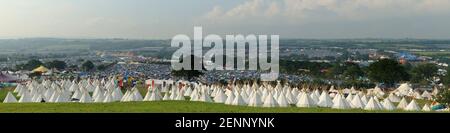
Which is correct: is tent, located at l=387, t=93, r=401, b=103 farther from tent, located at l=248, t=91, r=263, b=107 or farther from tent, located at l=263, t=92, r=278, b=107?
tent, located at l=248, t=91, r=263, b=107

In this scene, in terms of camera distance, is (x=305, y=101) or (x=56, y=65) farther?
(x=56, y=65)

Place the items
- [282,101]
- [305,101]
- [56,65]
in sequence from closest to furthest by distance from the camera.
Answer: [282,101] < [305,101] < [56,65]

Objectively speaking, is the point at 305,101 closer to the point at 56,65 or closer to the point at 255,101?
the point at 255,101

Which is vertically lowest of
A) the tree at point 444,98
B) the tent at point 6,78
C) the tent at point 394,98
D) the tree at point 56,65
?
the tree at point 56,65

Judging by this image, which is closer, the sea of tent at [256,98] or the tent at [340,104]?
the tent at [340,104]

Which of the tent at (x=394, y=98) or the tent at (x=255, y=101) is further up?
the tent at (x=255, y=101)

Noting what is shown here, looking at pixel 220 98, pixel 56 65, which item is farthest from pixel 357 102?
pixel 56 65

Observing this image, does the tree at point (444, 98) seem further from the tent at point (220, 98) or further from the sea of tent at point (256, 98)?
the tent at point (220, 98)

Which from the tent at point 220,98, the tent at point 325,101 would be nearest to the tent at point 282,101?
the tent at point 325,101
